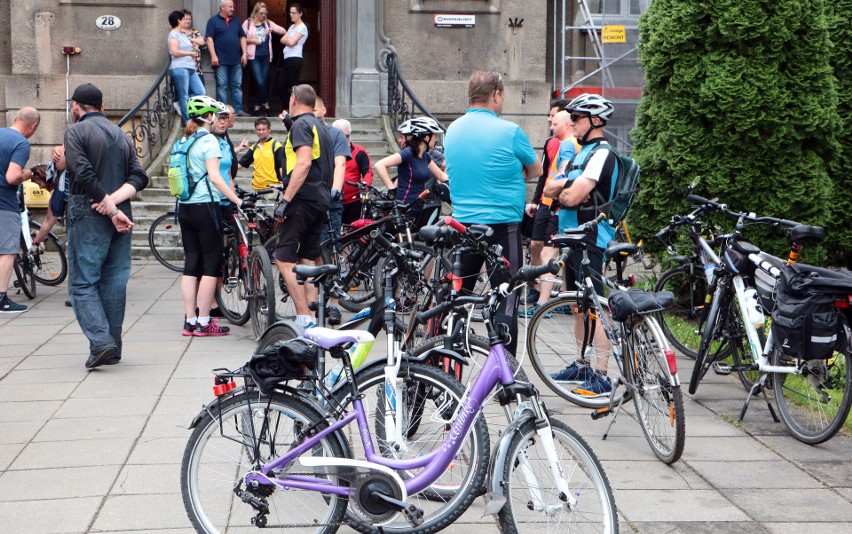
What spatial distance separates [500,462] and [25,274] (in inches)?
342

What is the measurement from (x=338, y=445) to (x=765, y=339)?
3.41 meters

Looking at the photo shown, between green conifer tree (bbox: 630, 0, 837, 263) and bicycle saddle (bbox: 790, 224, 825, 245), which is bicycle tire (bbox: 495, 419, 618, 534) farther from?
green conifer tree (bbox: 630, 0, 837, 263)

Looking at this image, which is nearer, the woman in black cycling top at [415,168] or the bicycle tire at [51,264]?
the woman in black cycling top at [415,168]

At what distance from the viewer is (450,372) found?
502cm

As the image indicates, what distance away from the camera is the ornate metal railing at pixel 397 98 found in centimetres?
1673

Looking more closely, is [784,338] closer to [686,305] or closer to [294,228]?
[686,305]

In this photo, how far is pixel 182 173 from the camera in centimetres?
895

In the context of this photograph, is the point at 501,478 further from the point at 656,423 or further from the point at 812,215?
the point at 812,215

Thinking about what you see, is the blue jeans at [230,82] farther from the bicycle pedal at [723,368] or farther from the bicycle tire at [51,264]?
the bicycle pedal at [723,368]

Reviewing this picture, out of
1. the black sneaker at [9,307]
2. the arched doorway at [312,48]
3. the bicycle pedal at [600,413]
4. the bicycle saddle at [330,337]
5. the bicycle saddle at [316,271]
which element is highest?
the arched doorway at [312,48]

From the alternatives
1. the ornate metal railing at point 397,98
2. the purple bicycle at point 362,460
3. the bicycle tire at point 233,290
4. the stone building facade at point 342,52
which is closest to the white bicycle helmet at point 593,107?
the purple bicycle at point 362,460

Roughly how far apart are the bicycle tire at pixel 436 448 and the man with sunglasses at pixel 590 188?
243cm

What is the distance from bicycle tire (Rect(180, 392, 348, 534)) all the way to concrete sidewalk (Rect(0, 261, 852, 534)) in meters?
0.42

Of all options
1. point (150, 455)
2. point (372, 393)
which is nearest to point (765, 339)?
point (372, 393)
